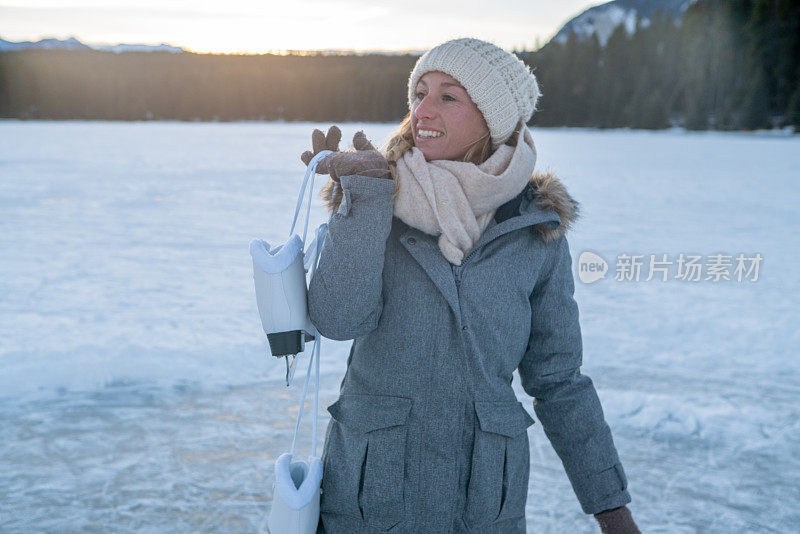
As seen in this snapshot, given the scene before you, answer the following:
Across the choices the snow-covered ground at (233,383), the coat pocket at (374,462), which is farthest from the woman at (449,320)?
the snow-covered ground at (233,383)

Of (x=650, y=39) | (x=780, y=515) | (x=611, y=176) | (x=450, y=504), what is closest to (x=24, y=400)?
(x=450, y=504)

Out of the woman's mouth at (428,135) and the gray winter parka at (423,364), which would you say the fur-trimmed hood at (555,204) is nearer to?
the gray winter parka at (423,364)

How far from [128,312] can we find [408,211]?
4099mm

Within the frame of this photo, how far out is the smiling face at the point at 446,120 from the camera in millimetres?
1532

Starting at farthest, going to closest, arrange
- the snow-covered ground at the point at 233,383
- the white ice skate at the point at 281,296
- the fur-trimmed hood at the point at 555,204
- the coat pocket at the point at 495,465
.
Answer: the snow-covered ground at the point at 233,383 < the fur-trimmed hood at the point at 555,204 < the coat pocket at the point at 495,465 < the white ice skate at the point at 281,296

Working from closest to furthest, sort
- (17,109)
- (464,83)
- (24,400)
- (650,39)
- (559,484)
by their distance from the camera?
(464,83) < (559,484) < (24,400) < (650,39) < (17,109)

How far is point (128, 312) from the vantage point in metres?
5.02

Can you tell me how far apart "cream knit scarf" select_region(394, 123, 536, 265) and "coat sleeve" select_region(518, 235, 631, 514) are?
0.55 feet

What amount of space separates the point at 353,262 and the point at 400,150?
0.35 metres

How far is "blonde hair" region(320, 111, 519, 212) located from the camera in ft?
4.87

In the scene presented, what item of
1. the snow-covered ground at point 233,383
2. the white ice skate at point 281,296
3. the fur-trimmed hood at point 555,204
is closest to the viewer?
the white ice skate at point 281,296

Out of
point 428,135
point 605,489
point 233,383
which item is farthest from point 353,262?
point 233,383

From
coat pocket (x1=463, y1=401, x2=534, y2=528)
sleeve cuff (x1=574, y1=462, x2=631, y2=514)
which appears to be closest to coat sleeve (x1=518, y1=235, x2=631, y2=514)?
sleeve cuff (x1=574, y1=462, x2=631, y2=514)

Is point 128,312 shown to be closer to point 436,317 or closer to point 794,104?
point 436,317
